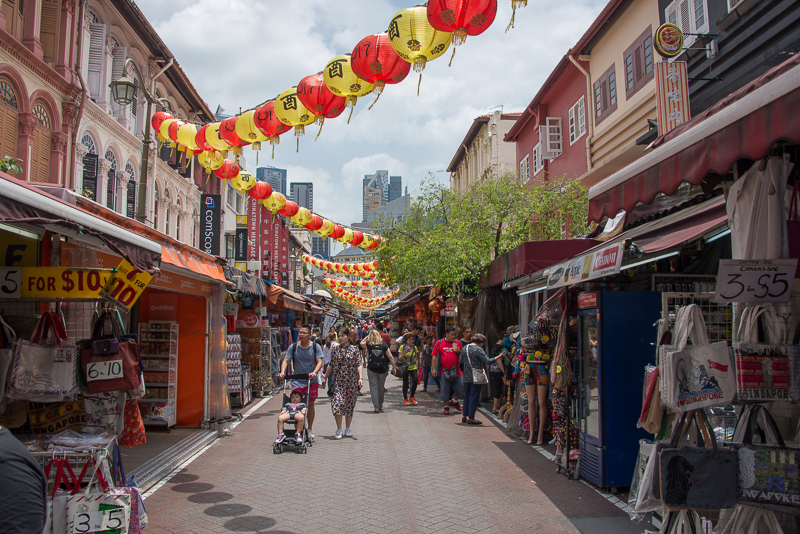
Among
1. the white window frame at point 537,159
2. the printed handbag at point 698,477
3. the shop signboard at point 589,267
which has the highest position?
the white window frame at point 537,159

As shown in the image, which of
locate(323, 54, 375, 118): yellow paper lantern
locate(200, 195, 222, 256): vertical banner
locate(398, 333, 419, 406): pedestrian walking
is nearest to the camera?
locate(323, 54, 375, 118): yellow paper lantern

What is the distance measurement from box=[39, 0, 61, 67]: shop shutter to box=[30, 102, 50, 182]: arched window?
4.76 feet

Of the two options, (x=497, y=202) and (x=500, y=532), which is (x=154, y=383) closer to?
(x=500, y=532)

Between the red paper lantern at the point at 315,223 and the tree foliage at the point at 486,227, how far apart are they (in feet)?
14.5

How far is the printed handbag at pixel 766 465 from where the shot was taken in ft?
11.1

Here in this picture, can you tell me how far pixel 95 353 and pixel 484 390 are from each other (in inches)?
457

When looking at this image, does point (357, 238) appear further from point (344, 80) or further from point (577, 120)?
point (344, 80)

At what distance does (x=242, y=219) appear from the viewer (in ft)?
87.1

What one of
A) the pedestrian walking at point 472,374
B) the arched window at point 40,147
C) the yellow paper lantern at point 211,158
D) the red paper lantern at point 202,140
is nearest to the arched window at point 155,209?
the arched window at point 40,147

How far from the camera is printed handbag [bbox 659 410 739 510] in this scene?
3.59m

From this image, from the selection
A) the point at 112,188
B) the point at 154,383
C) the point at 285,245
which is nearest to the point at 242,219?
the point at 285,245

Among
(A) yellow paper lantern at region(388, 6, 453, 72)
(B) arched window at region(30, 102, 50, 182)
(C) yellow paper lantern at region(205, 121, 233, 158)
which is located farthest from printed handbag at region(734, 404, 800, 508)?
(B) arched window at region(30, 102, 50, 182)

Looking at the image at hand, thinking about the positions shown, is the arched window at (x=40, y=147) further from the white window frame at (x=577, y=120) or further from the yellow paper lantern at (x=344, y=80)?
the white window frame at (x=577, y=120)

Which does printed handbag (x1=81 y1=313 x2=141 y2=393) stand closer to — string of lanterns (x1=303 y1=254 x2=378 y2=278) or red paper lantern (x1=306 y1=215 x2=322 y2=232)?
red paper lantern (x1=306 y1=215 x2=322 y2=232)
